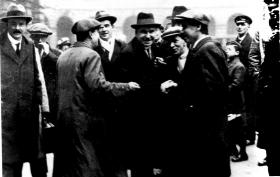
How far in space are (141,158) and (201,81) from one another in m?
1.28

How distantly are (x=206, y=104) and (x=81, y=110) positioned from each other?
1152mm

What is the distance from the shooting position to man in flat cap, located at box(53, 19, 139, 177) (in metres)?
3.82

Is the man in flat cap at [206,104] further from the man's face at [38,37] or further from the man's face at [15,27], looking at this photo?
the man's face at [38,37]

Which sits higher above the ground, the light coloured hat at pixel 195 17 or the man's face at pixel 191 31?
the light coloured hat at pixel 195 17

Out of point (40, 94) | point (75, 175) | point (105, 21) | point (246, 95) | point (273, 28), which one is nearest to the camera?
point (273, 28)

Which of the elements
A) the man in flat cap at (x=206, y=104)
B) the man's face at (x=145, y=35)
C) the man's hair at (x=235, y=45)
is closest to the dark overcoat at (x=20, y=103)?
the man's face at (x=145, y=35)

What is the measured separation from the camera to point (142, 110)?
4.54 meters

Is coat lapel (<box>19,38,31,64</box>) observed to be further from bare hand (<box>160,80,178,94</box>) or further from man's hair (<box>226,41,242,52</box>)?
man's hair (<box>226,41,242,52</box>)

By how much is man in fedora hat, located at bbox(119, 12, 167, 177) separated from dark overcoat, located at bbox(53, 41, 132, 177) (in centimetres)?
58

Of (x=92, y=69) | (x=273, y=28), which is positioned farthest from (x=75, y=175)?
(x=273, y=28)

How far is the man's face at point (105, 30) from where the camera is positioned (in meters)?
5.25

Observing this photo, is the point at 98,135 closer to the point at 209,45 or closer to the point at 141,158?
the point at 141,158

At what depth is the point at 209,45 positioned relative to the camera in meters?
3.82

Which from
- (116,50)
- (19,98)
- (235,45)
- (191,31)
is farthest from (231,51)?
(19,98)
